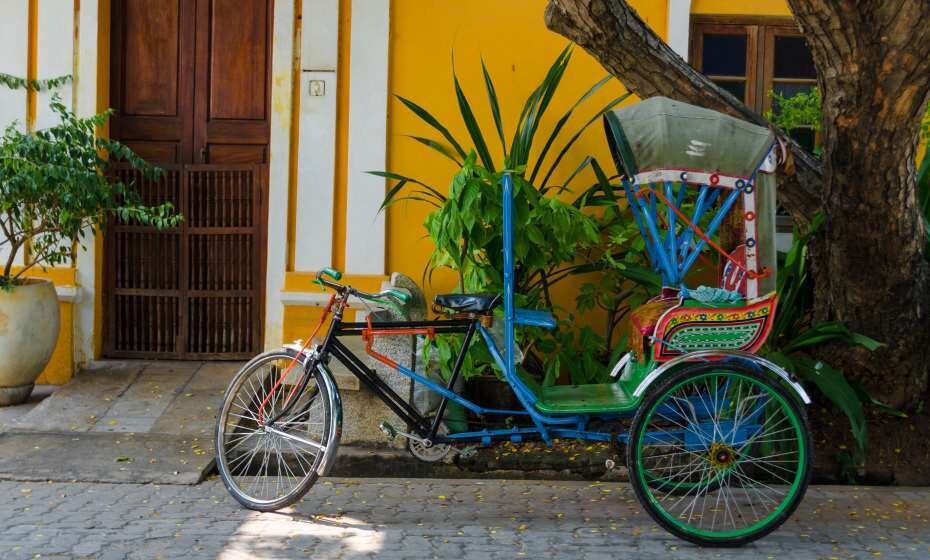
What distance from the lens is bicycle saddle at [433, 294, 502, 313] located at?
4.67m

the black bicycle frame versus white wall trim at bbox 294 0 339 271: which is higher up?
white wall trim at bbox 294 0 339 271

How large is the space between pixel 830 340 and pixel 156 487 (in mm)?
3554

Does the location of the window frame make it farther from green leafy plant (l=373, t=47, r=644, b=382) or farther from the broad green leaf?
the broad green leaf

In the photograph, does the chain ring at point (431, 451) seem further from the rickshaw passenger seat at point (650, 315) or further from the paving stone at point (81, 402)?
the paving stone at point (81, 402)

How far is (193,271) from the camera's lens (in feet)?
23.4

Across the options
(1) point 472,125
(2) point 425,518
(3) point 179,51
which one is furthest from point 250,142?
(2) point 425,518

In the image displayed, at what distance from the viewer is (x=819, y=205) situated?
19.1 ft

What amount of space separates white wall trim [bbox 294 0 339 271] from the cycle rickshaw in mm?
1963

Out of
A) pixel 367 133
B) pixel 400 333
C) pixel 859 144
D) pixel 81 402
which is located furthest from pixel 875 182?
pixel 81 402

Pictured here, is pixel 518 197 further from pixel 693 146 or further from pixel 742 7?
pixel 742 7

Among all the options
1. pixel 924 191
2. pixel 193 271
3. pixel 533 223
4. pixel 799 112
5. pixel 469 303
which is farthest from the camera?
pixel 193 271

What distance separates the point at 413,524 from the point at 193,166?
3.42 m

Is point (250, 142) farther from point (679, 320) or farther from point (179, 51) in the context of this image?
point (679, 320)

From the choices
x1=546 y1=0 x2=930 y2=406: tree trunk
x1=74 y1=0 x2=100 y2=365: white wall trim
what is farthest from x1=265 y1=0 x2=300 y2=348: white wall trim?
x1=546 y1=0 x2=930 y2=406: tree trunk
